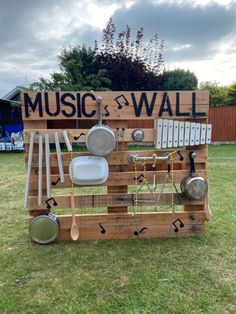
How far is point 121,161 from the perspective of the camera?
248 cm

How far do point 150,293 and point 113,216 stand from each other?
91 centimetres

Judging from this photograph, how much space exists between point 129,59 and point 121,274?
11609 mm

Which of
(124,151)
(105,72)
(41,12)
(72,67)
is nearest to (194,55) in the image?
(105,72)

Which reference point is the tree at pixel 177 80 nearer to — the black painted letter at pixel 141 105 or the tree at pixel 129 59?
the tree at pixel 129 59

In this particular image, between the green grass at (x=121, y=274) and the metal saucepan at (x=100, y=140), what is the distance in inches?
33.9

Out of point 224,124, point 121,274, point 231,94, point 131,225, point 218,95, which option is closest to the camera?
point 121,274

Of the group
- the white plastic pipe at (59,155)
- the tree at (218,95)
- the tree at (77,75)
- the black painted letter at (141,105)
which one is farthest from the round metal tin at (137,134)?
the tree at (218,95)

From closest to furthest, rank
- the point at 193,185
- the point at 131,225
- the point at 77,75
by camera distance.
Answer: the point at 193,185 < the point at 131,225 < the point at 77,75

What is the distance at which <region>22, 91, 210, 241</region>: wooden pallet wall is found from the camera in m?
2.35

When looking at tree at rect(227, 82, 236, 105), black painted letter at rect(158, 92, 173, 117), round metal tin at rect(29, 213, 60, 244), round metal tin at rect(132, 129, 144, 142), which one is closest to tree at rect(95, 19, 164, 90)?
tree at rect(227, 82, 236, 105)

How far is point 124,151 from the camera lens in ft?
8.10

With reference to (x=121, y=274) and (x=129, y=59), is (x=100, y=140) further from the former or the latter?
(x=129, y=59)

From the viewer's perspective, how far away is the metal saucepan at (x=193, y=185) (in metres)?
2.45

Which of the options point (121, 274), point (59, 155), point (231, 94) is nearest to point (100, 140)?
point (59, 155)
